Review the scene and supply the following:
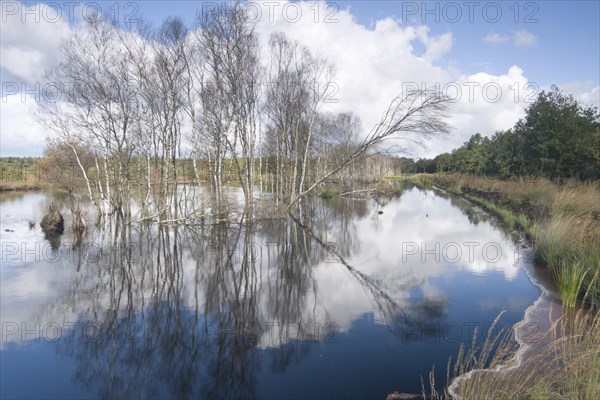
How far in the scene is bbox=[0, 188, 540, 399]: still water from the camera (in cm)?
527

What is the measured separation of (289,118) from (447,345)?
21.0 meters

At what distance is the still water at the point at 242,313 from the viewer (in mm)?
5270

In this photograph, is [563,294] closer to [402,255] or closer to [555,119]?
[402,255]

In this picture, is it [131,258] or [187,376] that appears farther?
[131,258]

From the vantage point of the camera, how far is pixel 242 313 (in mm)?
7555

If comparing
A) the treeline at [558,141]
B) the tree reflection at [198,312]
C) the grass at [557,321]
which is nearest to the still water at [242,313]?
the tree reflection at [198,312]

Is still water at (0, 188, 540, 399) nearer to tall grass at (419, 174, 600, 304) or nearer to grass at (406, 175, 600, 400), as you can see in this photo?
grass at (406, 175, 600, 400)

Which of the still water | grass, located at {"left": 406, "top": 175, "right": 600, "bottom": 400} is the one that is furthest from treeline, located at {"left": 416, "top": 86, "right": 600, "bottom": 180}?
the still water

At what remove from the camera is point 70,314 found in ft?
24.5

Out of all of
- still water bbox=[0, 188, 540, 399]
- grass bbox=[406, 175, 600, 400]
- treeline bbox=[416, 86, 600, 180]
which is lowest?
still water bbox=[0, 188, 540, 399]

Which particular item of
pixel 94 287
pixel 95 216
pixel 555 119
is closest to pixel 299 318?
pixel 94 287

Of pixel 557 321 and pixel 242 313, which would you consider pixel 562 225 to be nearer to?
pixel 557 321

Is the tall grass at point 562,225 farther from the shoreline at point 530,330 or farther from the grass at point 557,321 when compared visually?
the shoreline at point 530,330

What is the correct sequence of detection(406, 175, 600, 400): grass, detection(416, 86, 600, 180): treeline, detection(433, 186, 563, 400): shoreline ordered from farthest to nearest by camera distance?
detection(416, 86, 600, 180): treeline
detection(433, 186, 563, 400): shoreline
detection(406, 175, 600, 400): grass
